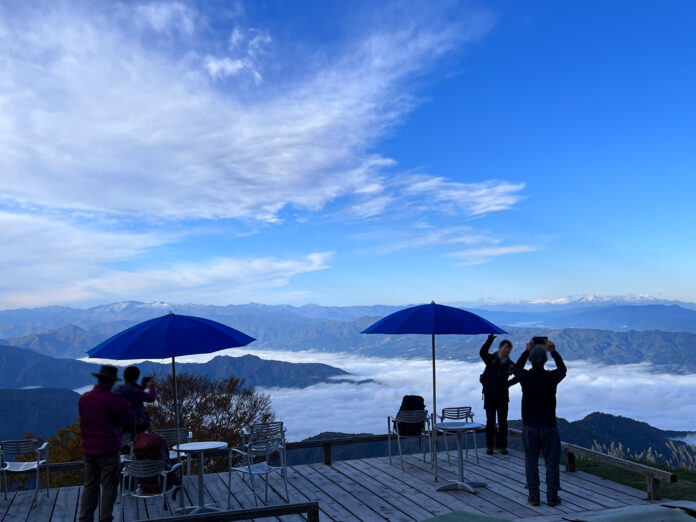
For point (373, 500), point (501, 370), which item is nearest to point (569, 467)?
point (501, 370)

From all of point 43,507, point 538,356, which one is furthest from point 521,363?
point 43,507

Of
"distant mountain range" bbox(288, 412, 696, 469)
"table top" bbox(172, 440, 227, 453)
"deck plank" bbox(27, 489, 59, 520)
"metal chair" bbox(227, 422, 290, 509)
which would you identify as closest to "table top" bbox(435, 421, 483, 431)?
"metal chair" bbox(227, 422, 290, 509)

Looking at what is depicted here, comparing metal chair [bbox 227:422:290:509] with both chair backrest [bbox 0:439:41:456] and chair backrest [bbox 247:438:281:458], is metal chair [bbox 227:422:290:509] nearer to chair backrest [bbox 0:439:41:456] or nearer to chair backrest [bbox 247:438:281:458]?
chair backrest [bbox 247:438:281:458]

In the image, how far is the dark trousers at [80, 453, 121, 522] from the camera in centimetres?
608

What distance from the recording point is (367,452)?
11150 cm

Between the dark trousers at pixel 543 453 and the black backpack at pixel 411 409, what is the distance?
246cm

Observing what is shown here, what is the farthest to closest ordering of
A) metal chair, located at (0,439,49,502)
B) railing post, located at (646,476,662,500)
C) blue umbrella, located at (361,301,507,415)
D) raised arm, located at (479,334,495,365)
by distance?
raised arm, located at (479,334,495,365)
blue umbrella, located at (361,301,507,415)
metal chair, located at (0,439,49,502)
railing post, located at (646,476,662,500)

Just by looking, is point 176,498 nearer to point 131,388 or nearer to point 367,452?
point 131,388

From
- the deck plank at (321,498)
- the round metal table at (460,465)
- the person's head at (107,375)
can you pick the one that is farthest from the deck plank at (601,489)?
the person's head at (107,375)

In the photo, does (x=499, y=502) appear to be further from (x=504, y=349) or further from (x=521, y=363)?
(x=504, y=349)

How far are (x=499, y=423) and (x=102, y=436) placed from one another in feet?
21.7

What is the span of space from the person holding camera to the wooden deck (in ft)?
1.10

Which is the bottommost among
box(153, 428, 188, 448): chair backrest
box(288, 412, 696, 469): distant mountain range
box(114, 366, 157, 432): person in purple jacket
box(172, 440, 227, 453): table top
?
box(288, 412, 696, 469): distant mountain range

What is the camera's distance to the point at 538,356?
259 inches
